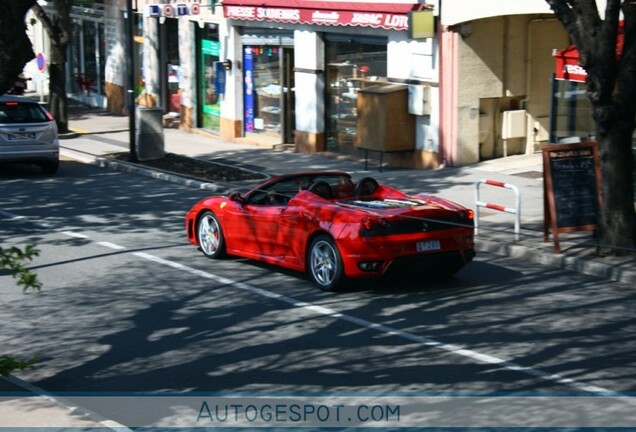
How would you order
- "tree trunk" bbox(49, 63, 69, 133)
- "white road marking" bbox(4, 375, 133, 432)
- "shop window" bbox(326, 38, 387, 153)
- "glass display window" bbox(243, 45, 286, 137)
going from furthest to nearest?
"tree trunk" bbox(49, 63, 69, 133)
"glass display window" bbox(243, 45, 286, 137)
"shop window" bbox(326, 38, 387, 153)
"white road marking" bbox(4, 375, 133, 432)

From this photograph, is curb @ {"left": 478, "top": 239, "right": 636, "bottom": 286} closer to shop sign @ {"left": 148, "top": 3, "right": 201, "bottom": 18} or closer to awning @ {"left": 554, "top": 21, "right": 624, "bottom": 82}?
awning @ {"left": 554, "top": 21, "right": 624, "bottom": 82}

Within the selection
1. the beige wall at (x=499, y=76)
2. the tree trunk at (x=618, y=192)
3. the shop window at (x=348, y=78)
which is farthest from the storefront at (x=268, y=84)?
the tree trunk at (x=618, y=192)

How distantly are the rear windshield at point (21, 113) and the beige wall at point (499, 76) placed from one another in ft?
27.8

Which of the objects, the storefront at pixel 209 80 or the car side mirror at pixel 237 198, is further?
the storefront at pixel 209 80

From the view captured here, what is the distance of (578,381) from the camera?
942cm

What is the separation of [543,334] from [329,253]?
291 centimetres

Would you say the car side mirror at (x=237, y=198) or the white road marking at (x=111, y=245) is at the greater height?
the car side mirror at (x=237, y=198)

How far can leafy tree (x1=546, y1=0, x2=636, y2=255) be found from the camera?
13820mm

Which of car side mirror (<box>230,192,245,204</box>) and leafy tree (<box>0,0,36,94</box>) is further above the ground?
leafy tree (<box>0,0,36,94</box>)

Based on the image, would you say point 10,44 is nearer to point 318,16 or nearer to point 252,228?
point 252,228

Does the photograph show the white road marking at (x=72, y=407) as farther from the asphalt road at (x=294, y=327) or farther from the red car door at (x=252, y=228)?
the red car door at (x=252, y=228)

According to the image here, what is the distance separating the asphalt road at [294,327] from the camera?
9672 millimetres

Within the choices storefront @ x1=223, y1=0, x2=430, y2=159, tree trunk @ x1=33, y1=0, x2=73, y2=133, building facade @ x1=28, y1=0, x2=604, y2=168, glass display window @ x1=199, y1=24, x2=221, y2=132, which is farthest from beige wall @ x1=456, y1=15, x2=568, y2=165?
tree trunk @ x1=33, y1=0, x2=73, y2=133

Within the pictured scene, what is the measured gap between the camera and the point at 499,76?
22.5 metres
